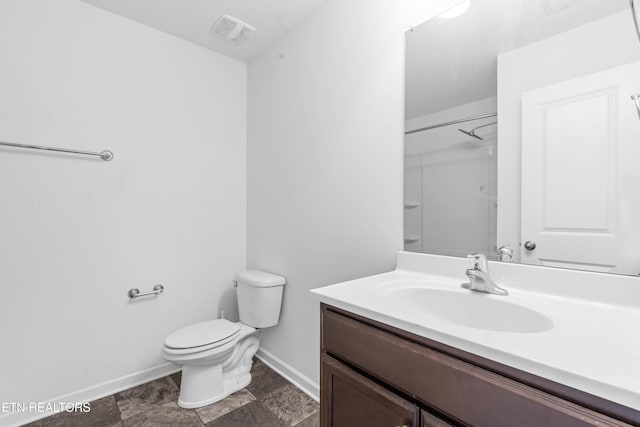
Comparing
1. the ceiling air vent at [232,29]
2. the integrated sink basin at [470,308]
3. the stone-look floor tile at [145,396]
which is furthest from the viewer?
the ceiling air vent at [232,29]

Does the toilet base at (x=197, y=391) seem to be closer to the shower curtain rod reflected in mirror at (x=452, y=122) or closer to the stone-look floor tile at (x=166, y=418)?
the stone-look floor tile at (x=166, y=418)

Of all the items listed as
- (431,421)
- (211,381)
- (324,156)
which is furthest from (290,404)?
(324,156)

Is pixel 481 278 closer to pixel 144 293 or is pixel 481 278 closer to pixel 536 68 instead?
pixel 536 68

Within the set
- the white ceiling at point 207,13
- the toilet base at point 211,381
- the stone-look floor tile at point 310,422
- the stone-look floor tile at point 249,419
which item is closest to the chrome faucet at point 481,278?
the stone-look floor tile at point 310,422

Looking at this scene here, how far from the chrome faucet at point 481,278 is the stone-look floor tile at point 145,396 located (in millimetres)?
1704

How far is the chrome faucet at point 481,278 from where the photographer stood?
0.94 meters

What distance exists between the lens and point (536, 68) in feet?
3.16

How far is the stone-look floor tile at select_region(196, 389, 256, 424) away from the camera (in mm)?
1529

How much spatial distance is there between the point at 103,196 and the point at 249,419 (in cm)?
149

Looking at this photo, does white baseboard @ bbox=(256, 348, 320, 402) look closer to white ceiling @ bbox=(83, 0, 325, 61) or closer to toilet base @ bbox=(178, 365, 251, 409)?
toilet base @ bbox=(178, 365, 251, 409)

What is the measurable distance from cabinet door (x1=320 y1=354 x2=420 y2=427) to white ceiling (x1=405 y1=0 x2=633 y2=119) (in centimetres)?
104

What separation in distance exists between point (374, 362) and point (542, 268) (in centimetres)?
62

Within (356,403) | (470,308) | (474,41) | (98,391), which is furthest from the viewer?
(98,391)

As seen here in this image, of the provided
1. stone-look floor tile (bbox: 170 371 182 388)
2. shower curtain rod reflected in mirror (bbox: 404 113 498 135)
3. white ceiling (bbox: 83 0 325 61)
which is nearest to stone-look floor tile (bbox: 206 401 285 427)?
stone-look floor tile (bbox: 170 371 182 388)
